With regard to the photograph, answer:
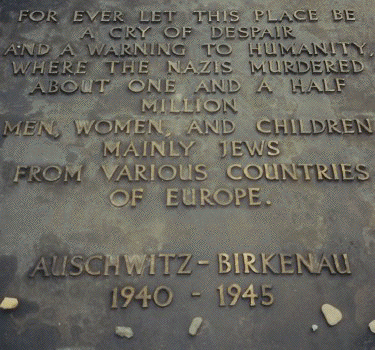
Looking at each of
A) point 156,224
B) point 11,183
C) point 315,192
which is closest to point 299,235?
point 315,192

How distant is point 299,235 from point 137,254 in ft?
4.51

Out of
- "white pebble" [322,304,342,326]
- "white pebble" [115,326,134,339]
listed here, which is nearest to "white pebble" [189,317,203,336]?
"white pebble" [115,326,134,339]

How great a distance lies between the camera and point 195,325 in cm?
388

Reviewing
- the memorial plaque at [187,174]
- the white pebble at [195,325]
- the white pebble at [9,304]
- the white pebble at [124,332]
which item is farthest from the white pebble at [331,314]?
the white pebble at [9,304]

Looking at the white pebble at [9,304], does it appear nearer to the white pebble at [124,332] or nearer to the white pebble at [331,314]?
the white pebble at [124,332]

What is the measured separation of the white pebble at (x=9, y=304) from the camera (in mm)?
3924

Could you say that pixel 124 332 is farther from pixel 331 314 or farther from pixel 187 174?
pixel 331 314

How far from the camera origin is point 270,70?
17.1 ft

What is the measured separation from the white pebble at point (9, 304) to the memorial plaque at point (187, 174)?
0.02 m

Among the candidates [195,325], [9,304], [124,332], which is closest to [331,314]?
[195,325]

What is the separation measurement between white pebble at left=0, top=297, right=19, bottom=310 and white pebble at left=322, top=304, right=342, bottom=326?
241 cm

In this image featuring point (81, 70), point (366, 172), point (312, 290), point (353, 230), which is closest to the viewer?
point (312, 290)

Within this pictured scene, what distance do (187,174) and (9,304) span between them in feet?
6.03

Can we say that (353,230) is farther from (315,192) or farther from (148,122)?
(148,122)
